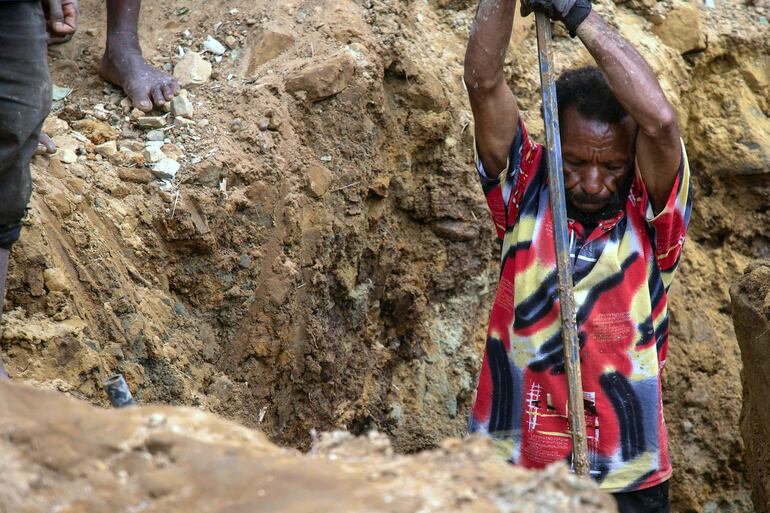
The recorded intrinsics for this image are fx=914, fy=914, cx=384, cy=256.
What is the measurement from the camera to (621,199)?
279 centimetres

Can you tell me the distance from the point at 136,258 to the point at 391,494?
6.62ft

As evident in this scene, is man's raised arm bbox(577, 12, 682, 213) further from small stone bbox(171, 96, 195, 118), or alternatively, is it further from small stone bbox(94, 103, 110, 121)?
small stone bbox(94, 103, 110, 121)

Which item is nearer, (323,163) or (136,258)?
(136,258)

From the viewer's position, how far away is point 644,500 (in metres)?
2.79

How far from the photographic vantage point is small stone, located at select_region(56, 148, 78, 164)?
3150mm

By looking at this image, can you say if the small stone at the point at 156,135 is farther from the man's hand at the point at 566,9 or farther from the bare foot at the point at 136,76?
the man's hand at the point at 566,9

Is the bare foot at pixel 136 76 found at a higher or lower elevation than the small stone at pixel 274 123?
lower

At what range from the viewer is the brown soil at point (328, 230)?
300 cm

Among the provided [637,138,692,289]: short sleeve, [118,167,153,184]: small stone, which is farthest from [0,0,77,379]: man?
[637,138,692,289]: short sleeve

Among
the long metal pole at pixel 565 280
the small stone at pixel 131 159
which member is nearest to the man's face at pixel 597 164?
the long metal pole at pixel 565 280

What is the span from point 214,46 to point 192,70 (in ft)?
0.64

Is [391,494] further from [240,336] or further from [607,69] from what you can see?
[240,336]

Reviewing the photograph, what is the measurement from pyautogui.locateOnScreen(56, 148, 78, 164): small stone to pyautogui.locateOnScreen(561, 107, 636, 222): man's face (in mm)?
1680

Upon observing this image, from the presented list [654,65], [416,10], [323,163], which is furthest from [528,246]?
[654,65]
